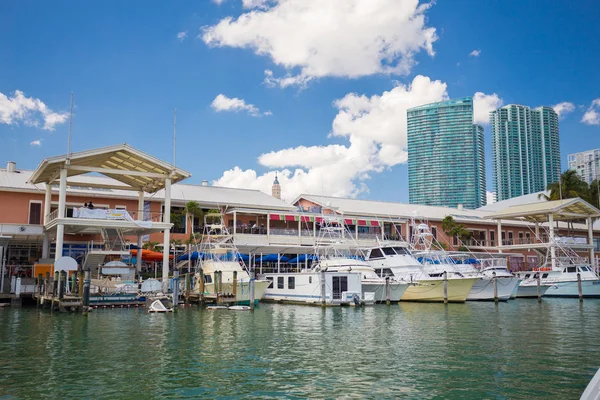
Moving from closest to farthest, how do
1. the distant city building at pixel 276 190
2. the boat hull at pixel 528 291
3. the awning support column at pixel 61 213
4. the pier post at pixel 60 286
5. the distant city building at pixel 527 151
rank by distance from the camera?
the pier post at pixel 60 286 → the awning support column at pixel 61 213 → the boat hull at pixel 528 291 → the distant city building at pixel 276 190 → the distant city building at pixel 527 151

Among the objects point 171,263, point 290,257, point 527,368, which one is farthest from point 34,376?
point 290,257

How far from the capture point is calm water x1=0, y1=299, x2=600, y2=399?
1204cm

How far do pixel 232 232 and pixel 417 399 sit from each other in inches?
1376

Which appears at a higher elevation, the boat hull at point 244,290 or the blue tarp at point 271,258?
the blue tarp at point 271,258

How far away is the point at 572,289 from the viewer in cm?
4231

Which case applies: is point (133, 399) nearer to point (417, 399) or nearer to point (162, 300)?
point (417, 399)

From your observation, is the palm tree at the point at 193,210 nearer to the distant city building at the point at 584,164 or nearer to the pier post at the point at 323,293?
the pier post at the point at 323,293

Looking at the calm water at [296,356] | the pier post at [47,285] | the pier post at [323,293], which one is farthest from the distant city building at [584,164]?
the pier post at [47,285]

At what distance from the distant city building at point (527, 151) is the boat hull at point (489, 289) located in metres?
163

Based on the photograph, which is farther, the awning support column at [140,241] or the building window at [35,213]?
the building window at [35,213]

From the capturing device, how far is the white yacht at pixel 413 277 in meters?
35.4

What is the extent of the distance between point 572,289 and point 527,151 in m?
166

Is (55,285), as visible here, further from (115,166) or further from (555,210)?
(555,210)

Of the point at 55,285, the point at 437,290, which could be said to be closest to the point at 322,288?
the point at 437,290
